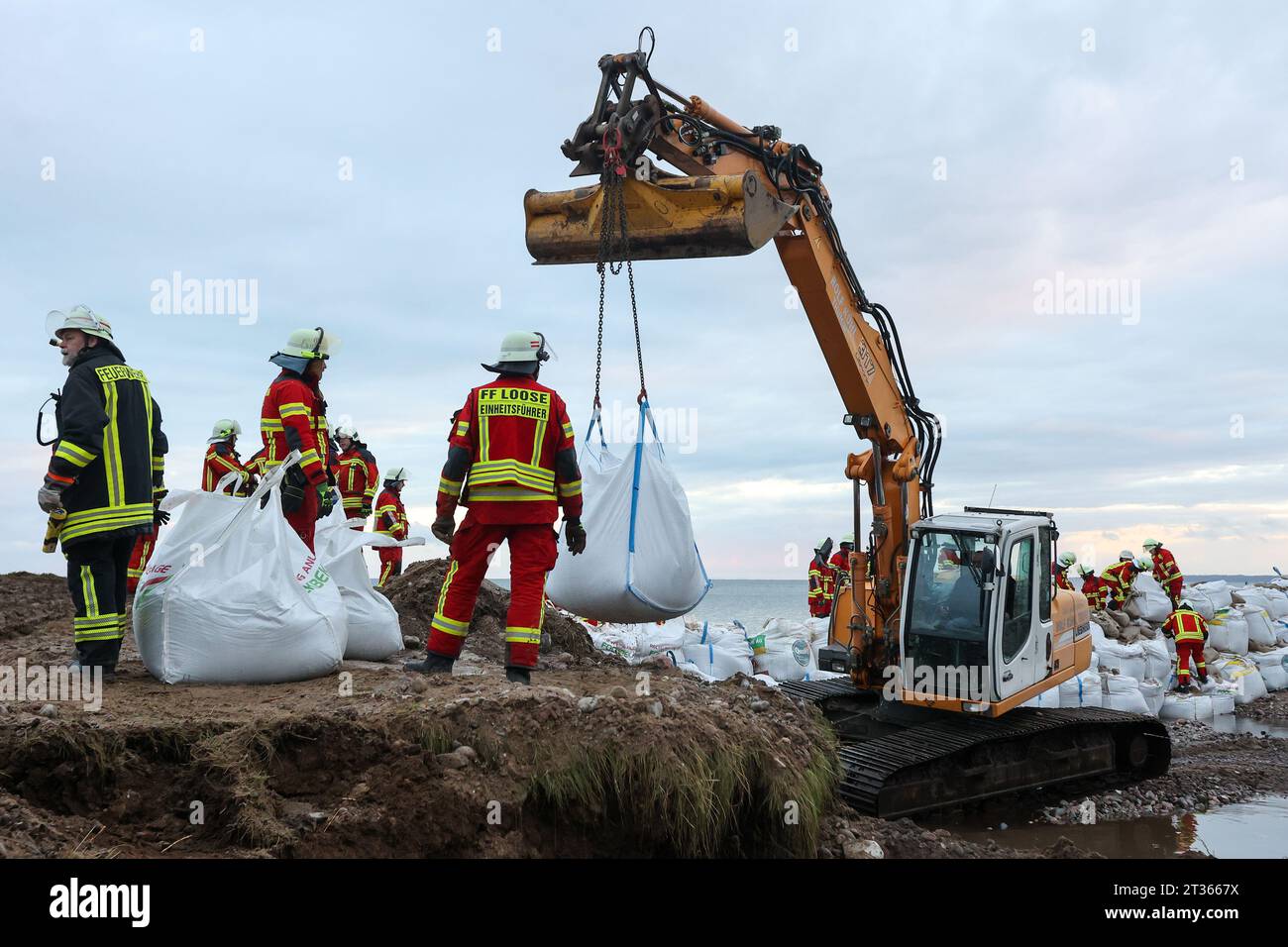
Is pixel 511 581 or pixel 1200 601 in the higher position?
pixel 511 581

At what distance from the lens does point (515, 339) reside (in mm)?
5023

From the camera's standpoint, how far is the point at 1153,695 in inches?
464

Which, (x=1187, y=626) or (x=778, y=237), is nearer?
(x=778, y=237)

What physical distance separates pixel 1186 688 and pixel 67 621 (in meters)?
11.9

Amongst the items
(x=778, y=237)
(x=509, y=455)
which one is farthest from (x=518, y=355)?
(x=778, y=237)

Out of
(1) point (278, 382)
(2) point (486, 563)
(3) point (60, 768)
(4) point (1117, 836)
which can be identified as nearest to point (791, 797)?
(2) point (486, 563)

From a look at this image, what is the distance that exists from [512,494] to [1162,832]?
5884 millimetres

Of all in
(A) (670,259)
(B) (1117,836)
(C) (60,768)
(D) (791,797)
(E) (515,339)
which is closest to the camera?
(C) (60,768)

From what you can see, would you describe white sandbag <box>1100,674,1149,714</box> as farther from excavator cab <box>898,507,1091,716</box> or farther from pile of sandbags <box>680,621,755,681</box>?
pile of sandbags <box>680,621,755,681</box>

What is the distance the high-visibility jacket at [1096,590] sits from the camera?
16297 mm

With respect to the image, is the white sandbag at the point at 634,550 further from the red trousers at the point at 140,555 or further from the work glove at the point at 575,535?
the red trousers at the point at 140,555

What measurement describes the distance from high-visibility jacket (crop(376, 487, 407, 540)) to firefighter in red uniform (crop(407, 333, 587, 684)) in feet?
21.7

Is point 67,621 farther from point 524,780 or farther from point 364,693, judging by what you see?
point 524,780

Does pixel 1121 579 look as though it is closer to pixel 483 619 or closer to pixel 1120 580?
pixel 1120 580
